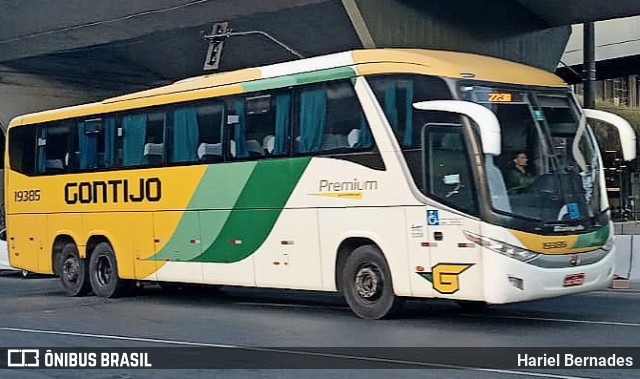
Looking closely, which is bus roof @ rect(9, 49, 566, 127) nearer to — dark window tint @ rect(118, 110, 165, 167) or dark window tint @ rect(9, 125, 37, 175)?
dark window tint @ rect(118, 110, 165, 167)

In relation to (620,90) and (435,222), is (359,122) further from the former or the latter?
(620,90)

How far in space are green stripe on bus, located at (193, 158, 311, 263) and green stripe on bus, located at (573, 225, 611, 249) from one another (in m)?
4.02

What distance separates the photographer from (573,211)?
43.5ft

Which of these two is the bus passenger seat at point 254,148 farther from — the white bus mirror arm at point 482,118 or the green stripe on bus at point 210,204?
the white bus mirror arm at point 482,118

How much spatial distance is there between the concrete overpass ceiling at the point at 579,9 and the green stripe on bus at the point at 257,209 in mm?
11475

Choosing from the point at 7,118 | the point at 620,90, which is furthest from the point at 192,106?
the point at 620,90

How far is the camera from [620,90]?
2248 inches

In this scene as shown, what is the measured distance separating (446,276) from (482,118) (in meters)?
2.08

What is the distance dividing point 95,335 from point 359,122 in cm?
444

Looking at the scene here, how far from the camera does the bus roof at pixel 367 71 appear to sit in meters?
13.6

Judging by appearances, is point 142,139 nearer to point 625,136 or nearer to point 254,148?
point 254,148

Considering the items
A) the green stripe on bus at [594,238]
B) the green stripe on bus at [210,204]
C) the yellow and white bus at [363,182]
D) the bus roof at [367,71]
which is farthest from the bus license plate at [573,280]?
the green stripe on bus at [210,204]

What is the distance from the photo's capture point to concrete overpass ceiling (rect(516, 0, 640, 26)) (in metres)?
24.2

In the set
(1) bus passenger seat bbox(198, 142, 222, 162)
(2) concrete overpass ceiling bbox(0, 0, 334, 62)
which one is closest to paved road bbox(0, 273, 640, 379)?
(1) bus passenger seat bbox(198, 142, 222, 162)
